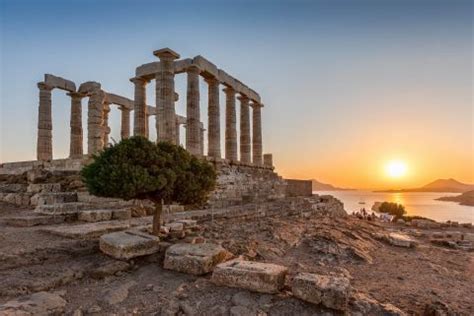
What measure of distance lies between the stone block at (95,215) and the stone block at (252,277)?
564 cm

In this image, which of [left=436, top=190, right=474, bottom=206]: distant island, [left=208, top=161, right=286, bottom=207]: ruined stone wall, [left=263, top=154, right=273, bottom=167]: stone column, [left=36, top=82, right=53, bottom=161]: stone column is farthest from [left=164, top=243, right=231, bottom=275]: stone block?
[left=436, top=190, right=474, bottom=206]: distant island

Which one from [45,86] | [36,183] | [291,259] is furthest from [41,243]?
[45,86]

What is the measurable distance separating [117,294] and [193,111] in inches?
583

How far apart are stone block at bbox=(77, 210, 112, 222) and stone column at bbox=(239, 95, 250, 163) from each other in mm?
15638

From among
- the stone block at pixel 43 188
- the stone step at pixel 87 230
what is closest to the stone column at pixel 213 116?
the stone block at pixel 43 188

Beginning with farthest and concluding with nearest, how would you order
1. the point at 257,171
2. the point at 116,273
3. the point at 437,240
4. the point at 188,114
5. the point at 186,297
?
the point at 257,171 < the point at 188,114 < the point at 437,240 < the point at 116,273 < the point at 186,297

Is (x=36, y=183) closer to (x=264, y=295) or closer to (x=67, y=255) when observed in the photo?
(x=67, y=255)

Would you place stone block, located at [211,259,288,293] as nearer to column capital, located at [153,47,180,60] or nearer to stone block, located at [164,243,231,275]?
stone block, located at [164,243,231,275]

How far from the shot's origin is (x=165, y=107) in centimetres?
1784

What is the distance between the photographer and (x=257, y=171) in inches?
925

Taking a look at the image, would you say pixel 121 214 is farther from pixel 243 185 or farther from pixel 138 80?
pixel 138 80

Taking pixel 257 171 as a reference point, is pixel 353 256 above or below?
below

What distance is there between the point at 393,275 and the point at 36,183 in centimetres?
1444

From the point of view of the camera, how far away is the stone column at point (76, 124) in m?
22.5
